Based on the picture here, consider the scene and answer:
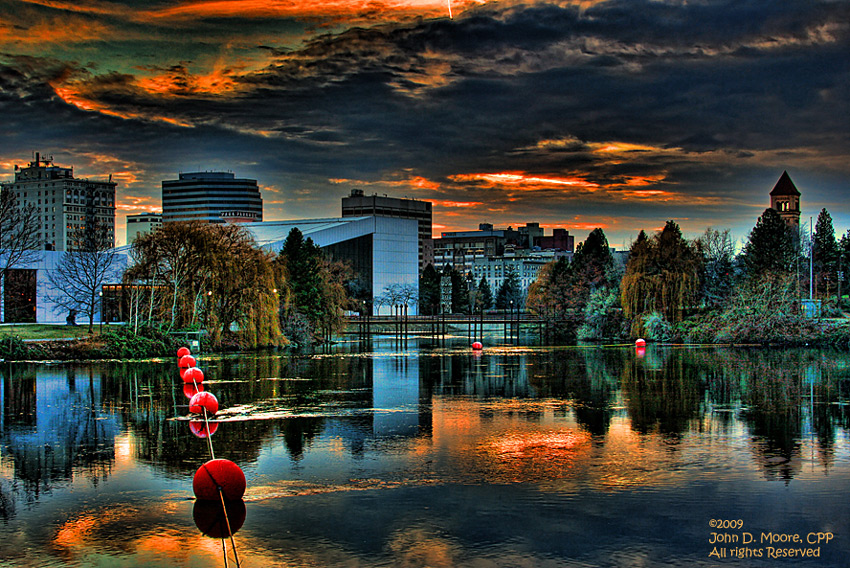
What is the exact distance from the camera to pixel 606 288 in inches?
3359

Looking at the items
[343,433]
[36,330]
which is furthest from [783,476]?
[36,330]

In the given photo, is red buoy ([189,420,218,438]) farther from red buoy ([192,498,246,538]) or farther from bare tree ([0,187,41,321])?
bare tree ([0,187,41,321])

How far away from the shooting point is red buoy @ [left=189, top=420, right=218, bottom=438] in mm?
21395

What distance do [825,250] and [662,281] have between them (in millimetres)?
70102

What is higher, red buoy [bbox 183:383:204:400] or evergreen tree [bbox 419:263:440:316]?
evergreen tree [bbox 419:263:440:316]

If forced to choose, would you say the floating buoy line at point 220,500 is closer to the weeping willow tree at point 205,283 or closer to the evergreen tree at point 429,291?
the weeping willow tree at point 205,283

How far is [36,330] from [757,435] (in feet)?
188

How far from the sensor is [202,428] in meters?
22.3

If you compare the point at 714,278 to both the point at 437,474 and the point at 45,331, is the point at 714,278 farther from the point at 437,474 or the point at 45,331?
the point at 437,474

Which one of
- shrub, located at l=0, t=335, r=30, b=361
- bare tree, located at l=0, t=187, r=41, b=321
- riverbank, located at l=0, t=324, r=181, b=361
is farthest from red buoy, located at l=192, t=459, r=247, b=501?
bare tree, located at l=0, t=187, r=41, b=321

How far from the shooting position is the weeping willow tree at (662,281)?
2763 inches

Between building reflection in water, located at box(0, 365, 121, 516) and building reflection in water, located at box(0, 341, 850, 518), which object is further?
building reflection in water, located at box(0, 341, 850, 518)

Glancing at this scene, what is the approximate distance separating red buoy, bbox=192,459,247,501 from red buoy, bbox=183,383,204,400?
15.1 meters

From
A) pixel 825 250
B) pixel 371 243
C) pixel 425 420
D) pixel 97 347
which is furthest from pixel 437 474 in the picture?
pixel 371 243
